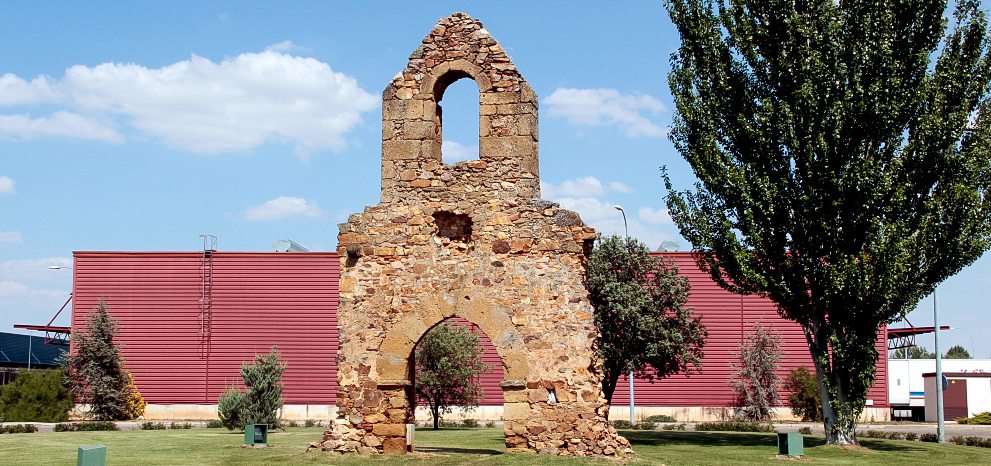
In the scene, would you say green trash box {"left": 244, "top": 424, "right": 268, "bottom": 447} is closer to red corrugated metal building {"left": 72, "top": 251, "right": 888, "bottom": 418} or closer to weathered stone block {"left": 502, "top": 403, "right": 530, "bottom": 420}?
weathered stone block {"left": 502, "top": 403, "right": 530, "bottom": 420}

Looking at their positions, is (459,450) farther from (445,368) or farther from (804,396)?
(804,396)

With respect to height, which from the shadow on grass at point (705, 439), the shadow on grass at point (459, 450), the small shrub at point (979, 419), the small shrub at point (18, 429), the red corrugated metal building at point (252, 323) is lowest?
the small shrub at point (979, 419)

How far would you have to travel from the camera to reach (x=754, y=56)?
22.3m

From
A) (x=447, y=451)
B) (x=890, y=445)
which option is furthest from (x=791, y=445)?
(x=447, y=451)

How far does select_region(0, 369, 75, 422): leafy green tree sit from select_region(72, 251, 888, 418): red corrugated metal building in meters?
2.74

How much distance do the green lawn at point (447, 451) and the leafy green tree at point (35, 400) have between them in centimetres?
1025

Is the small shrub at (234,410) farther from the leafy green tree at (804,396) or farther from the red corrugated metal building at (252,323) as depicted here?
the leafy green tree at (804,396)

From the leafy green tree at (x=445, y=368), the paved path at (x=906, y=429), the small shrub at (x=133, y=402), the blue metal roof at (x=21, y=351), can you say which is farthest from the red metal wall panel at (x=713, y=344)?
the blue metal roof at (x=21, y=351)

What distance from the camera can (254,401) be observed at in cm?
2686

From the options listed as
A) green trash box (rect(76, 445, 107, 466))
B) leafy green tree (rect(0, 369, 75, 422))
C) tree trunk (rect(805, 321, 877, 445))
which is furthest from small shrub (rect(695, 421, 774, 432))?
green trash box (rect(76, 445, 107, 466))

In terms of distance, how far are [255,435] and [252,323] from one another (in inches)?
689

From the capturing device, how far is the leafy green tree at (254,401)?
87.0 ft

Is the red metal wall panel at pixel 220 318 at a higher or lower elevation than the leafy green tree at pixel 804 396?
higher

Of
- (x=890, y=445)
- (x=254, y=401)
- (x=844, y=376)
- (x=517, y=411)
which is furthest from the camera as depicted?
(x=254, y=401)
